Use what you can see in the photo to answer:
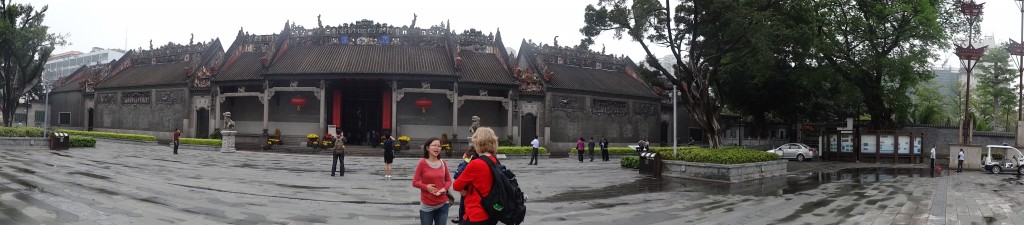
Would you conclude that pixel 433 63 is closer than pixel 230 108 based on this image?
Yes

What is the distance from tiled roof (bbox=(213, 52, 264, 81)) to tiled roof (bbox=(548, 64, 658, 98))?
689 inches

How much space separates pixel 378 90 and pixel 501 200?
30.4 metres

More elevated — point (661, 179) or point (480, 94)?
point (480, 94)

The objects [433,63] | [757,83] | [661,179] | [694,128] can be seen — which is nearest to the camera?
[661,179]

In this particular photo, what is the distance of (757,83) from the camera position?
117 feet

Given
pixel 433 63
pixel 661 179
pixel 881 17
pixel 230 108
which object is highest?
pixel 881 17

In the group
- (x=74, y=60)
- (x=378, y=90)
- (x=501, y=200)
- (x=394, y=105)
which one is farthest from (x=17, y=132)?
(x=74, y=60)

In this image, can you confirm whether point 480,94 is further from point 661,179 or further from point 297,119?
point 661,179

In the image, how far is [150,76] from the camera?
39344 mm

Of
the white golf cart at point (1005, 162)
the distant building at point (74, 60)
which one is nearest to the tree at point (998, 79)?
the white golf cart at point (1005, 162)

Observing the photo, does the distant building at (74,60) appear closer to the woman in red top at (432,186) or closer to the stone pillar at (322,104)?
the stone pillar at (322,104)

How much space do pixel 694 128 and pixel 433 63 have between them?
72.4 feet

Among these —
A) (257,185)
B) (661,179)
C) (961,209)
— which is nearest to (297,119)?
(257,185)

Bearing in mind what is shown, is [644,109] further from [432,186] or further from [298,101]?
[432,186]
